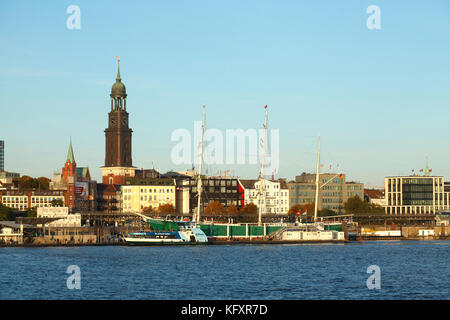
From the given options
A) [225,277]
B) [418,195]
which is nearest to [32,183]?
[418,195]

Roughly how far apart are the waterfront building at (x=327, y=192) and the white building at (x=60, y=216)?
54.4m

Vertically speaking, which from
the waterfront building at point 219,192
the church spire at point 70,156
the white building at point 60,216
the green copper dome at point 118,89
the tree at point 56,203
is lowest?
the white building at point 60,216

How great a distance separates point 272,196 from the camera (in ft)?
557

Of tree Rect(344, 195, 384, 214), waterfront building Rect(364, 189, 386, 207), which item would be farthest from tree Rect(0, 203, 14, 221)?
waterfront building Rect(364, 189, 386, 207)

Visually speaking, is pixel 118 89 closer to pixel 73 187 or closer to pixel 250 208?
pixel 73 187

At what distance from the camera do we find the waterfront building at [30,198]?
16660 cm

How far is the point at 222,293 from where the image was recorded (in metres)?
42.8

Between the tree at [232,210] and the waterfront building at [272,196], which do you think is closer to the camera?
the tree at [232,210]

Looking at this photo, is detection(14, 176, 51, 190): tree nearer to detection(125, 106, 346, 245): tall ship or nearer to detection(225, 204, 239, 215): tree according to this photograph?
detection(225, 204, 239, 215): tree

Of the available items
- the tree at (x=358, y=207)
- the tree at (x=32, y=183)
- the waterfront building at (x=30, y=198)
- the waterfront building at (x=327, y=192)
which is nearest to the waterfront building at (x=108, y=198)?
the tree at (x=32, y=183)

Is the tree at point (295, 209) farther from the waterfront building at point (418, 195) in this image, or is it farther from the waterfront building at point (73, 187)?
the waterfront building at point (73, 187)

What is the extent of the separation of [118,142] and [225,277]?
14503 centimetres
